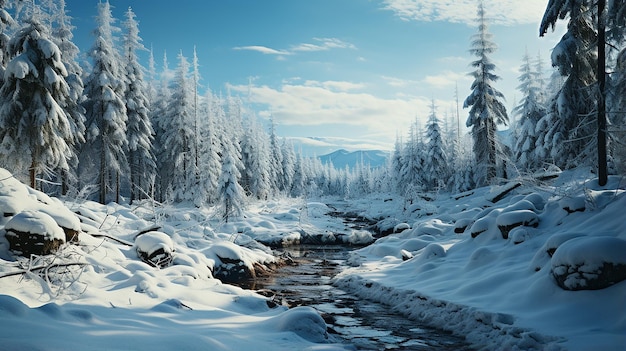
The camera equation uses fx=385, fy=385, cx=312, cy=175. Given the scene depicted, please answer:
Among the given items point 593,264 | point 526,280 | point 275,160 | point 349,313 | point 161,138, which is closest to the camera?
point 593,264

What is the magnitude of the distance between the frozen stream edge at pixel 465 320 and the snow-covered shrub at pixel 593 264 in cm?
131

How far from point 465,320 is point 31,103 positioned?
2144 centimetres

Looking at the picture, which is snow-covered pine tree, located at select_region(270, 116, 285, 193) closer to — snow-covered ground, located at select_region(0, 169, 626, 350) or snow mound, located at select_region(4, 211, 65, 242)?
snow-covered ground, located at select_region(0, 169, 626, 350)

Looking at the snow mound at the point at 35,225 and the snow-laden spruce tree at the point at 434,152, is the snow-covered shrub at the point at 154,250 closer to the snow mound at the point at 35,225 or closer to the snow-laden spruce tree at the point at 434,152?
the snow mound at the point at 35,225

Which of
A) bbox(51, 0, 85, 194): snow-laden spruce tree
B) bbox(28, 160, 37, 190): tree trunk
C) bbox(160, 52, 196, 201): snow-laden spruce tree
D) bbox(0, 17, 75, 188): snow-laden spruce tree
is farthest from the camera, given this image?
bbox(160, 52, 196, 201): snow-laden spruce tree

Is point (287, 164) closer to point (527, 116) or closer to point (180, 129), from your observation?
point (180, 129)

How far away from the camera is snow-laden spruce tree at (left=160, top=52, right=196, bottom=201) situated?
35438 mm

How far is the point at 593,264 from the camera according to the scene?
671 cm

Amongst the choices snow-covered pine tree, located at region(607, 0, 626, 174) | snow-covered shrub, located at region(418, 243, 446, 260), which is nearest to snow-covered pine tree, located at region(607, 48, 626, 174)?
snow-covered pine tree, located at region(607, 0, 626, 174)

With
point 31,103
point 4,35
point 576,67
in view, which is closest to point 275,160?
point 31,103

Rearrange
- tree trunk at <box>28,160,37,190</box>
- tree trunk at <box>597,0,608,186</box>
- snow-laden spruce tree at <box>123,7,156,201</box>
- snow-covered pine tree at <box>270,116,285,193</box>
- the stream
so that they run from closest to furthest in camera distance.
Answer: the stream, tree trunk at <box>597,0,608,186</box>, tree trunk at <box>28,160,37,190</box>, snow-laden spruce tree at <box>123,7,156,201</box>, snow-covered pine tree at <box>270,116,285,193</box>

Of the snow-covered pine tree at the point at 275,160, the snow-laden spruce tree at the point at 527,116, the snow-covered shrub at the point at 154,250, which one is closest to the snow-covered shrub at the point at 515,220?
the snow-covered shrub at the point at 154,250

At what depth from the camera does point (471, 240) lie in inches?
522

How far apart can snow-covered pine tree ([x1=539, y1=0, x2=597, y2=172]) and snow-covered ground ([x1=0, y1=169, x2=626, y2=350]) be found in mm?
1947
